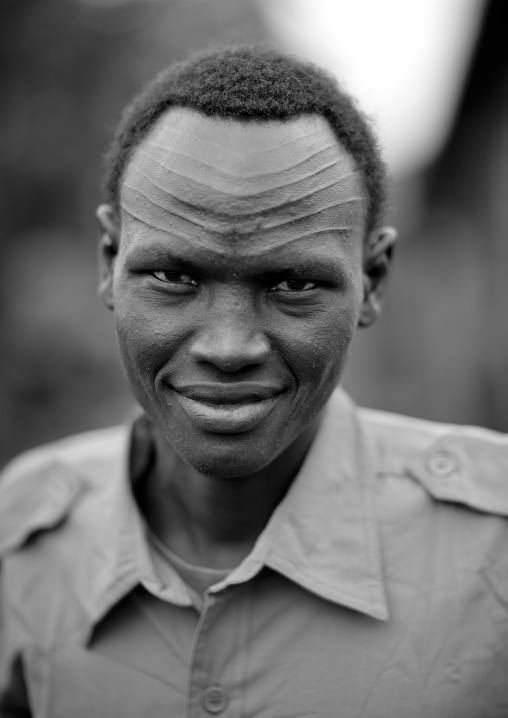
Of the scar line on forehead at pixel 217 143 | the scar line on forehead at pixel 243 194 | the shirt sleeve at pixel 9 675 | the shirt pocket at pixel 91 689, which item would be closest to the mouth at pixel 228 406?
the scar line on forehead at pixel 243 194

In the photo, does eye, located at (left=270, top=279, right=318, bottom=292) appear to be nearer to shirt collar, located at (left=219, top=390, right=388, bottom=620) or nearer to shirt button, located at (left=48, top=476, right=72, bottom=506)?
shirt collar, located at (left=219, top=390, right=388, bottom=620)

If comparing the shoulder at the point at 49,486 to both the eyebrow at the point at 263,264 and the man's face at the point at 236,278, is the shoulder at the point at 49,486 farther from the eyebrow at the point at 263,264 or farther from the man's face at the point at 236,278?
the eyebrow at the point at 263,264

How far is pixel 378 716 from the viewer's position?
223 centimetres

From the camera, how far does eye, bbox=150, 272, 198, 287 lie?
2.14m

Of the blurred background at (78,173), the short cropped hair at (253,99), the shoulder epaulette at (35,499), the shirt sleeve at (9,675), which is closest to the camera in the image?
the short cropped hair at (253,99)

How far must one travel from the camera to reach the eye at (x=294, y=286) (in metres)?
2.13

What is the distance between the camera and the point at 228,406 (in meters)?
2.14

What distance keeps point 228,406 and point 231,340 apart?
20 centimetres

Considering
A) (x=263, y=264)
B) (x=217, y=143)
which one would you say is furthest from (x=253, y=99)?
(x=263, y=264)

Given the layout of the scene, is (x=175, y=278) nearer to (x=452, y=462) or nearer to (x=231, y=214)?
(x=231, y=214)

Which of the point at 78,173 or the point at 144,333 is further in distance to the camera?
the point at 78,173

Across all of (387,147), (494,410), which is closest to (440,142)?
(494,410)

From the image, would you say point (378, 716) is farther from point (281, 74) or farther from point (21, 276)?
point (21, 276)

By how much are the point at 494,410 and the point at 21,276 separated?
18.5 ft
